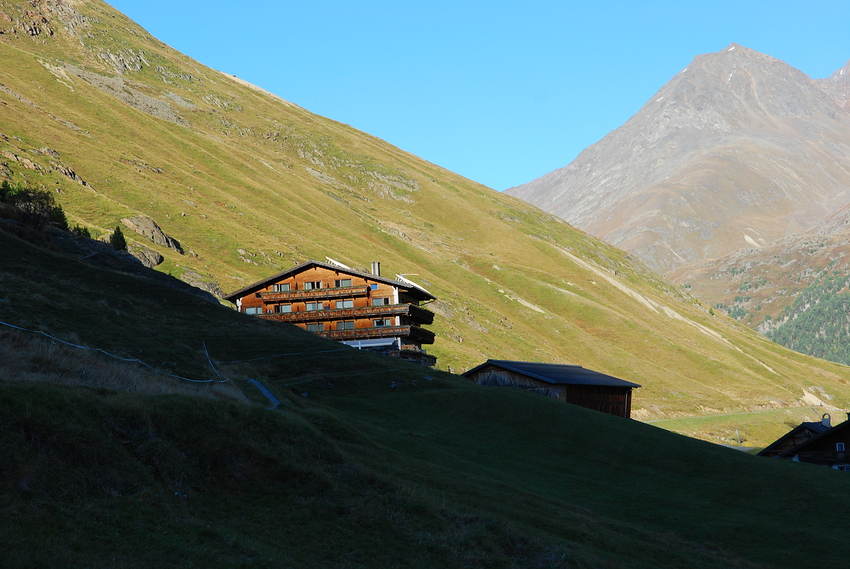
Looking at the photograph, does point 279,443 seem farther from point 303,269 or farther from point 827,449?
point 303,269

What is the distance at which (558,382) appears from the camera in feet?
217

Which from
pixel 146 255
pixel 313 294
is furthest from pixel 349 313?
pixel 146 255

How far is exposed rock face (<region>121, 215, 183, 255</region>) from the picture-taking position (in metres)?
104

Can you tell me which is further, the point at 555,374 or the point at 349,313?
the point at 349,313

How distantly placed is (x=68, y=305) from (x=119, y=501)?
29269 millimetres

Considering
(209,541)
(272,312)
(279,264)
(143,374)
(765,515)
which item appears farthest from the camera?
(279,264)

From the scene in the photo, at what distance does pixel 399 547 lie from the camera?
19.2 meters

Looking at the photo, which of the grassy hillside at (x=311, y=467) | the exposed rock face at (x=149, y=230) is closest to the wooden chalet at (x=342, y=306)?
the grassy hillside at (x=311, y=467)

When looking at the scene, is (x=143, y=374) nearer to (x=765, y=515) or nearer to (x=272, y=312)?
(x=765, y=515)

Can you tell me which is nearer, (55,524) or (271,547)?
(55,524)

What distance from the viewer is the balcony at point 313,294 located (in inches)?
3162

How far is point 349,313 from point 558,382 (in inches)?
975

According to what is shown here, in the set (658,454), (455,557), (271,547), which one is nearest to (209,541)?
(271,547)

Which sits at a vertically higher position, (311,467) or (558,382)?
(558,382)
